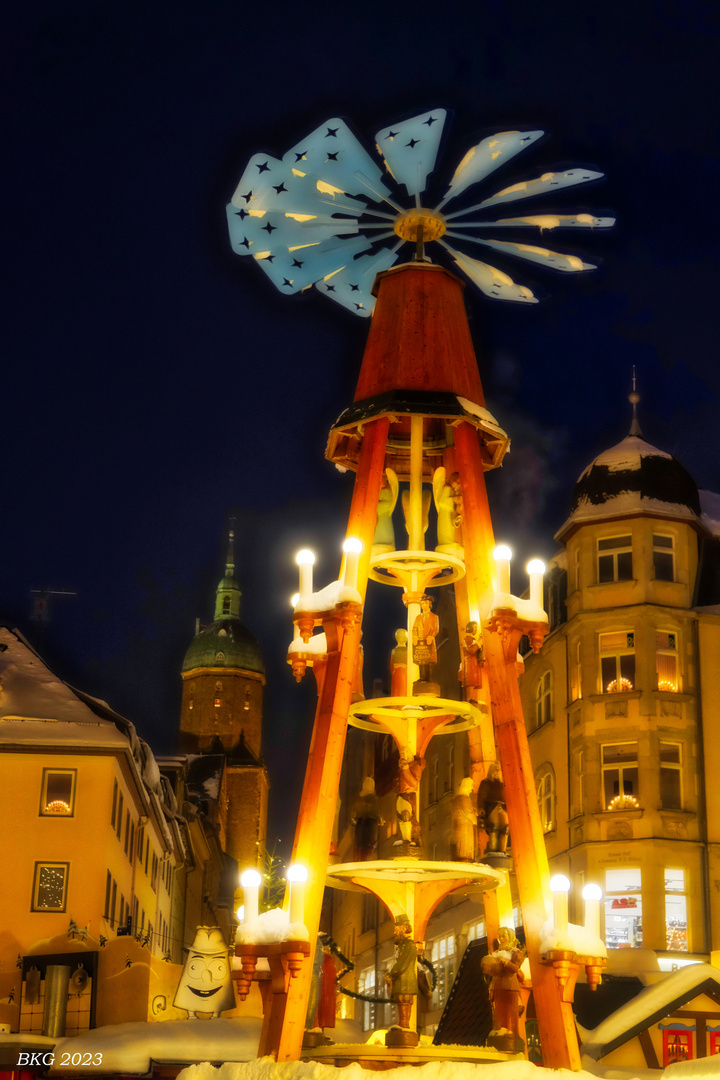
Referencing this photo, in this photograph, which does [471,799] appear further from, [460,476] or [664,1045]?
[664,1045]

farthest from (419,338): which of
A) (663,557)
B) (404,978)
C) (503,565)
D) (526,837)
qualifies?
(663,557)

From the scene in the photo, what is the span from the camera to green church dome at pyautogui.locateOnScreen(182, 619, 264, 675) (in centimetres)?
12619

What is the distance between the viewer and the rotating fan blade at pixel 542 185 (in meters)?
16.8

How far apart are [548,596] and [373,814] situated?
2545 cm

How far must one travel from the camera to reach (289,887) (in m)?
13.4

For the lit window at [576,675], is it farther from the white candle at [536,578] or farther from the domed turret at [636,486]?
the white candle at [536,578]

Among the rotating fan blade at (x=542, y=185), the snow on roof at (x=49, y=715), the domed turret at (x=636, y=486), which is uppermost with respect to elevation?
the domed turret at (x=636, y=486)

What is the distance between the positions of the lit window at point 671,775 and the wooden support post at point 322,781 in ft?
73.6

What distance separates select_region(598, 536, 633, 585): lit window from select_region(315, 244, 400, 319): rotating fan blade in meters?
21.1

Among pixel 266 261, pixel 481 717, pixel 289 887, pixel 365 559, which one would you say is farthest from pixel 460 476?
pixel 289 887

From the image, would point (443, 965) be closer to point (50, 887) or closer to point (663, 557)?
point (50, 887)

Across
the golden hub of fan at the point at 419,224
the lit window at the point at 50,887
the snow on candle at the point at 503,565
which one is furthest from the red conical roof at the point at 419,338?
the lit window at the point at 50,887

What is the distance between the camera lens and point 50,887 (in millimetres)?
37688

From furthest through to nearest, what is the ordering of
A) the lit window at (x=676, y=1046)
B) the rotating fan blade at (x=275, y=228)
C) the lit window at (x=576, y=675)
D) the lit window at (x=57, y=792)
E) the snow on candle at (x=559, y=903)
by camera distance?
the lit window at (x=57, y=792)
the lit window at (x=576, y=675)
the lit window at (x=676, y=1046)
the rotating fan blade at (x=275, y=228)
the snow on candle at (x=559, y=903)
